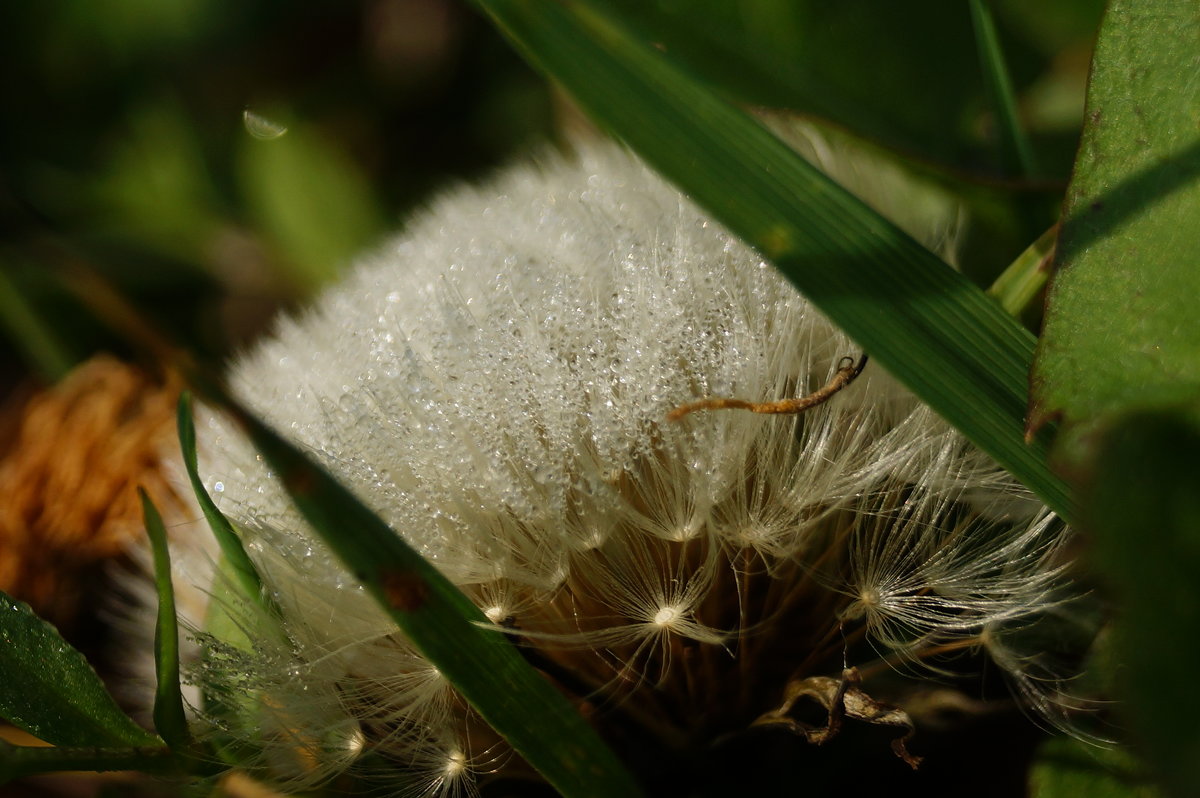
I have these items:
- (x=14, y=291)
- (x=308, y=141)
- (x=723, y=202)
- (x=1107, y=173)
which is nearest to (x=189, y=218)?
(x=308, y=141)

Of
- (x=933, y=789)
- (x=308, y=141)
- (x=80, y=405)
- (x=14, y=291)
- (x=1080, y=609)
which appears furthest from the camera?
(x=308, y=141)

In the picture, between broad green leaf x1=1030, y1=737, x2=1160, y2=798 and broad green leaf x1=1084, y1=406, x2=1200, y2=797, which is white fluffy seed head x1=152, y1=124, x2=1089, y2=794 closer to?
broad green leaf x1=1030, y1=737, x2=1160, y2=798

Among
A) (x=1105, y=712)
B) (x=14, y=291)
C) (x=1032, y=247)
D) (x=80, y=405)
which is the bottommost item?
(x=1105, y=712)

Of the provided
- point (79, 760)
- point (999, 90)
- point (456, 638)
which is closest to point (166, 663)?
point (79, 760)

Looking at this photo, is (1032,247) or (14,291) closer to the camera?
(1032,247)

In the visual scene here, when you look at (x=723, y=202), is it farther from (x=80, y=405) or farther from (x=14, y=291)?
(x=14, y=291)
